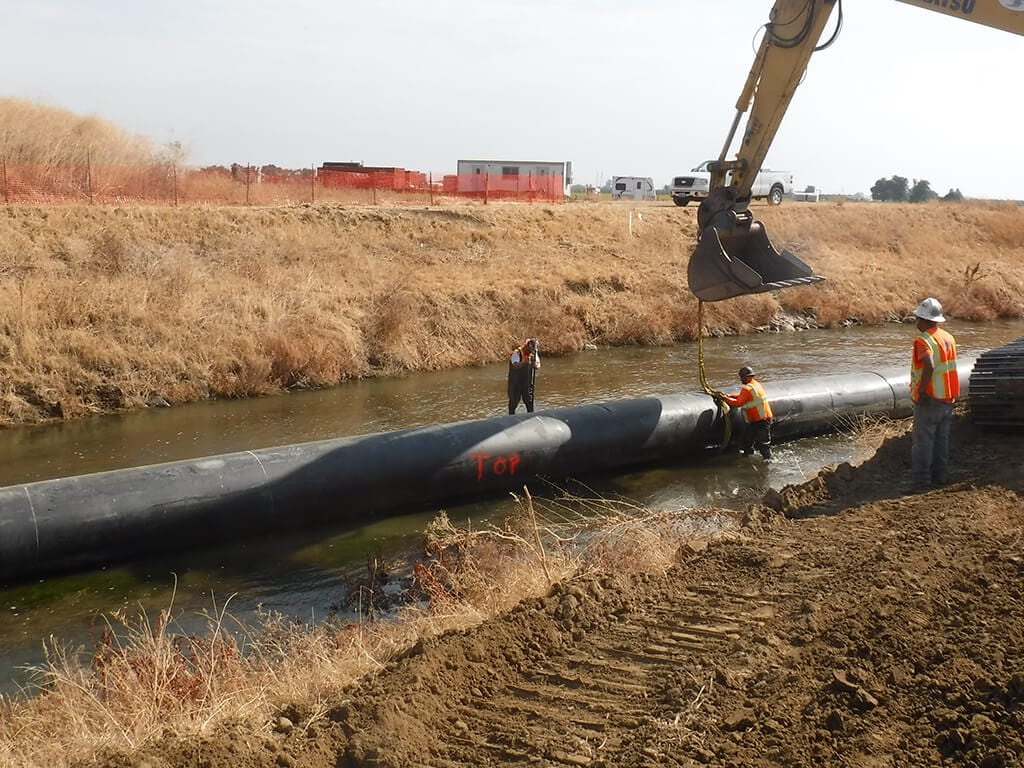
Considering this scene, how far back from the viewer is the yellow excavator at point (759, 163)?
11117 millimetres

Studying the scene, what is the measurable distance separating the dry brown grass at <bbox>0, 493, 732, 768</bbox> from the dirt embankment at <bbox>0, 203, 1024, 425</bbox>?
8.84 m

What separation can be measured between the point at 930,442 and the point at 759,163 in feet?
14.8

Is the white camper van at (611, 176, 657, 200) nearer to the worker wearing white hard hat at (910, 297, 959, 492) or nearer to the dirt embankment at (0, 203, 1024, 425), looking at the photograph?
the dirt embankment at (0, 203, 1024, 425)

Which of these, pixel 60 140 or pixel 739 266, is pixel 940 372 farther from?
pixel 60 140

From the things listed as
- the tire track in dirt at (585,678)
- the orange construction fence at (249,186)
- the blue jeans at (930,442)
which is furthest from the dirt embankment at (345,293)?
the tire track in dirt at (585,678)

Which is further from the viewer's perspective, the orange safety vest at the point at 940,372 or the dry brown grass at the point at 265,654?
the orange safety vest at the point at 940,372

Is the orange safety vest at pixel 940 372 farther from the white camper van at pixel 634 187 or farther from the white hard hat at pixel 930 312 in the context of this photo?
the white camper van at pixel 634 187

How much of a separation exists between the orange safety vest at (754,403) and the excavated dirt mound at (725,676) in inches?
207

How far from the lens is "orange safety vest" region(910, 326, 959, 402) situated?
9.05 meters

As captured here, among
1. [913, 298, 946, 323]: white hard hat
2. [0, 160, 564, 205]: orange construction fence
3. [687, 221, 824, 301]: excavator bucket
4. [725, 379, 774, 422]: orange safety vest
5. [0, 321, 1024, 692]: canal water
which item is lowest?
[0, 321, 1024, 692]: canal water

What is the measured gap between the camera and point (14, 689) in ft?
22.7

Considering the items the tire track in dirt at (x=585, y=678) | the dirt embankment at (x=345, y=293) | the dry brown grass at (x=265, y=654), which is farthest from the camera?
the dirt embankment at (x=345, y=293)

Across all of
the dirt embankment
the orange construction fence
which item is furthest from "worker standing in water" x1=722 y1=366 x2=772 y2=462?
the orange construction fence

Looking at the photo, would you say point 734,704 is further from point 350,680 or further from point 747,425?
point 747,425
